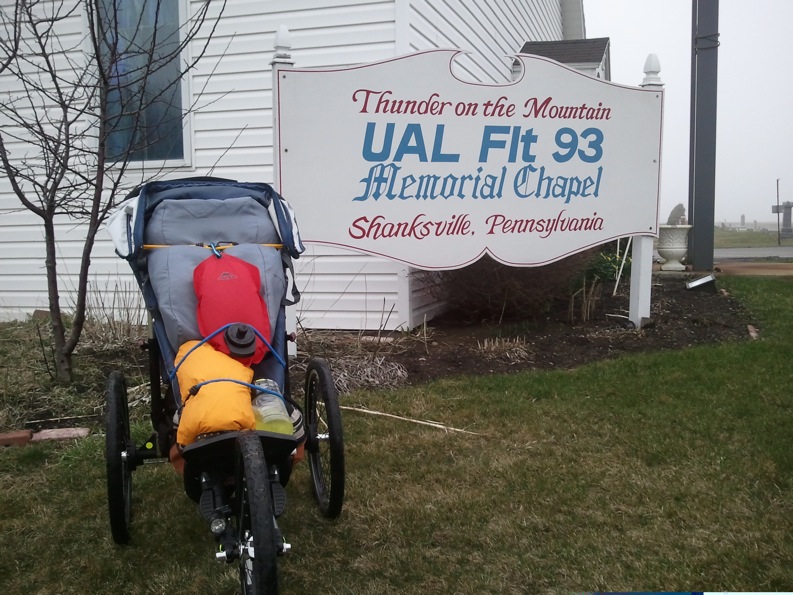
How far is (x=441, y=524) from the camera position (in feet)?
10.2

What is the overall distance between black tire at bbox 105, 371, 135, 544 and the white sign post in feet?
9.25

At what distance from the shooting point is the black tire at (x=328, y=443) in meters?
2.83

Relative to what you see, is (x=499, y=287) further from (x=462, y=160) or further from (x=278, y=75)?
(x=278, y=75)

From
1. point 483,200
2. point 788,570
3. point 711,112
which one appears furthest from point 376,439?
point 711,112

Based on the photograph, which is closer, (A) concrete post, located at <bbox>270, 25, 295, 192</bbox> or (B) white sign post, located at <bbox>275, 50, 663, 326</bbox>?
(A) concrete post, located at <bbox>270, 25, 295, 192</bbox>

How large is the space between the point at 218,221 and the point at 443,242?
3018mm

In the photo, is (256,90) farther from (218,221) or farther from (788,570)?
(788,570)

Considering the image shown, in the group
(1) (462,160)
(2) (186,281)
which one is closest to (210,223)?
(2) (186,281)

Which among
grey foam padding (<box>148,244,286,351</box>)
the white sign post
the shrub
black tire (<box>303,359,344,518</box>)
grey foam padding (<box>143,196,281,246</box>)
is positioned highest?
the white sign post

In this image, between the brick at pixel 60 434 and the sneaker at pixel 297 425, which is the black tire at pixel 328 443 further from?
the brick at pixel 60 434

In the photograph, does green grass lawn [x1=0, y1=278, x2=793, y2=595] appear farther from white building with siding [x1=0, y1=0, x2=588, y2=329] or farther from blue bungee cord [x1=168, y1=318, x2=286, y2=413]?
white building with siding [x1=0, y1=0, x2=588, y2=329]

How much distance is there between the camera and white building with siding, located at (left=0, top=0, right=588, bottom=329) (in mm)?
6656

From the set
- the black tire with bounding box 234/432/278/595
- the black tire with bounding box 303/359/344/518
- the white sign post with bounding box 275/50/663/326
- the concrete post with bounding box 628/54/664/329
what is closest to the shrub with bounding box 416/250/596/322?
the white sign post with bounding box 275/50/663/326

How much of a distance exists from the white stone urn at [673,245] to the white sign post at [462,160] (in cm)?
473
